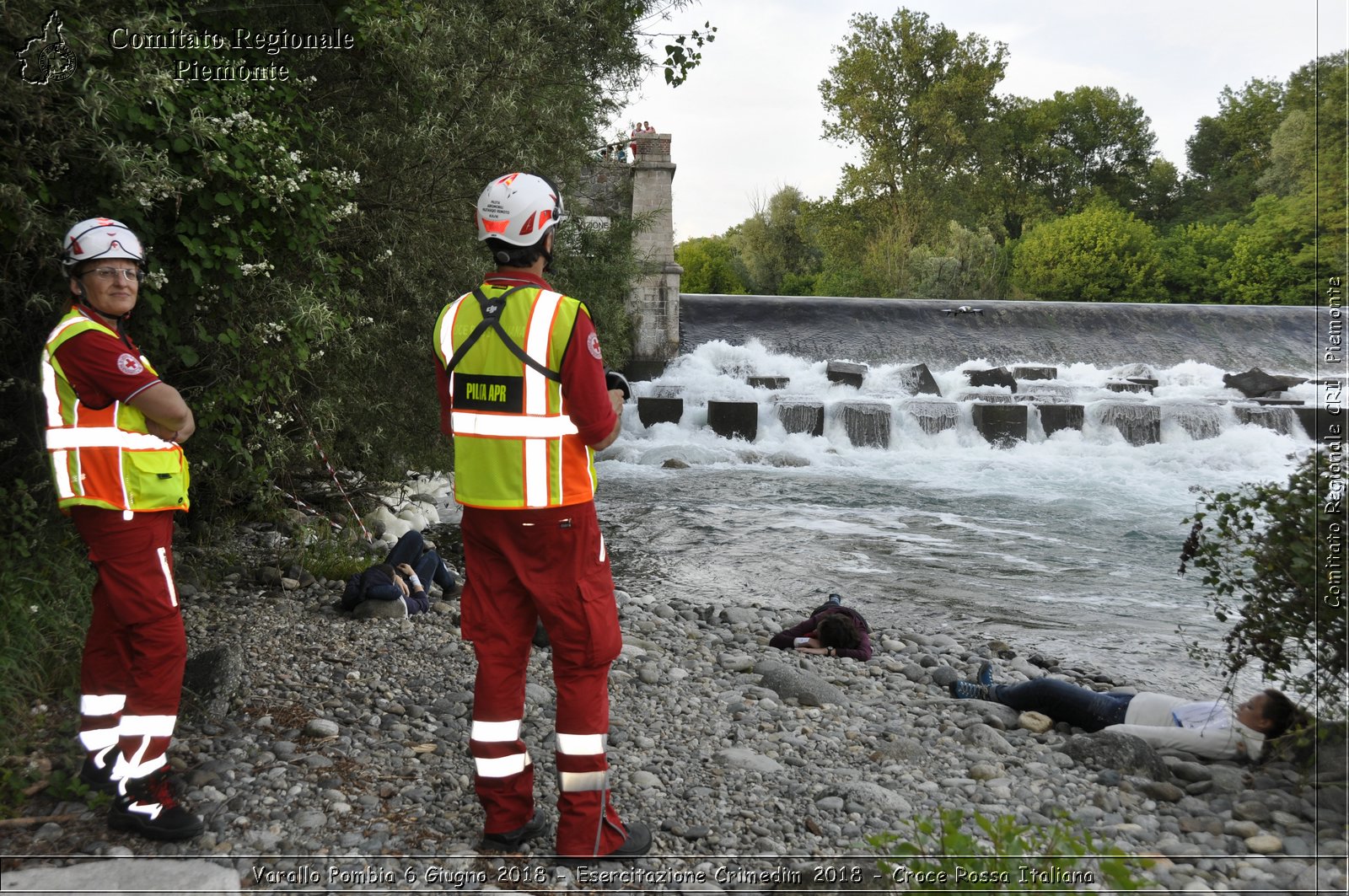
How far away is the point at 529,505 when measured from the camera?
3.42 m

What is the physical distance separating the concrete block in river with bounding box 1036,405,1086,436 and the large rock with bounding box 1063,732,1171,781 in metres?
15.2

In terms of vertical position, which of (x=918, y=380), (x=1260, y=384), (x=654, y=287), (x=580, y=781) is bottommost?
(x=580, y=781)

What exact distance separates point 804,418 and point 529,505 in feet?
52.4

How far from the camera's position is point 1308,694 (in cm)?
413

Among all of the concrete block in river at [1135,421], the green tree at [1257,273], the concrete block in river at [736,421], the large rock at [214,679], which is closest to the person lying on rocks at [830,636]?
the large rock at [214,679]

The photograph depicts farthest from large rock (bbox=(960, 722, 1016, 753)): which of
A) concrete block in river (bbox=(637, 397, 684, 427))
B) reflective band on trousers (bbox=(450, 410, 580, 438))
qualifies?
concrete block in river (bbox=(637, 397, 684, 427))

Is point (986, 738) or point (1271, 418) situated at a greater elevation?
point (1271, 418)

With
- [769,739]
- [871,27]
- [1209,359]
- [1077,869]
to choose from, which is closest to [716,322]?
[1209,359]

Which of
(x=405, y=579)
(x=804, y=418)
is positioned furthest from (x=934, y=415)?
(x=405, y=579)

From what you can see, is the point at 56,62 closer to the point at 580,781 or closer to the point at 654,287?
the point at 580,781

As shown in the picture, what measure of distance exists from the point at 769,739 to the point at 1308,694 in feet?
7.62

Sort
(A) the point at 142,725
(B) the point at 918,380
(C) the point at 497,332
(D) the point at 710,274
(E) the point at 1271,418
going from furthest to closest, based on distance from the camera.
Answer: (D) the point at 710,274 < (B) the point at 918,380 < (E) the point at 1271,418 < (A) the point at 142,725 < (C) the point at 497,332

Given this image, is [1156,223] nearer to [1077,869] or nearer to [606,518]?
[606,518]

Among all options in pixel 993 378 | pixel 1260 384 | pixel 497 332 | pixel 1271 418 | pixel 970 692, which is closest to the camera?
pixel 497 332
